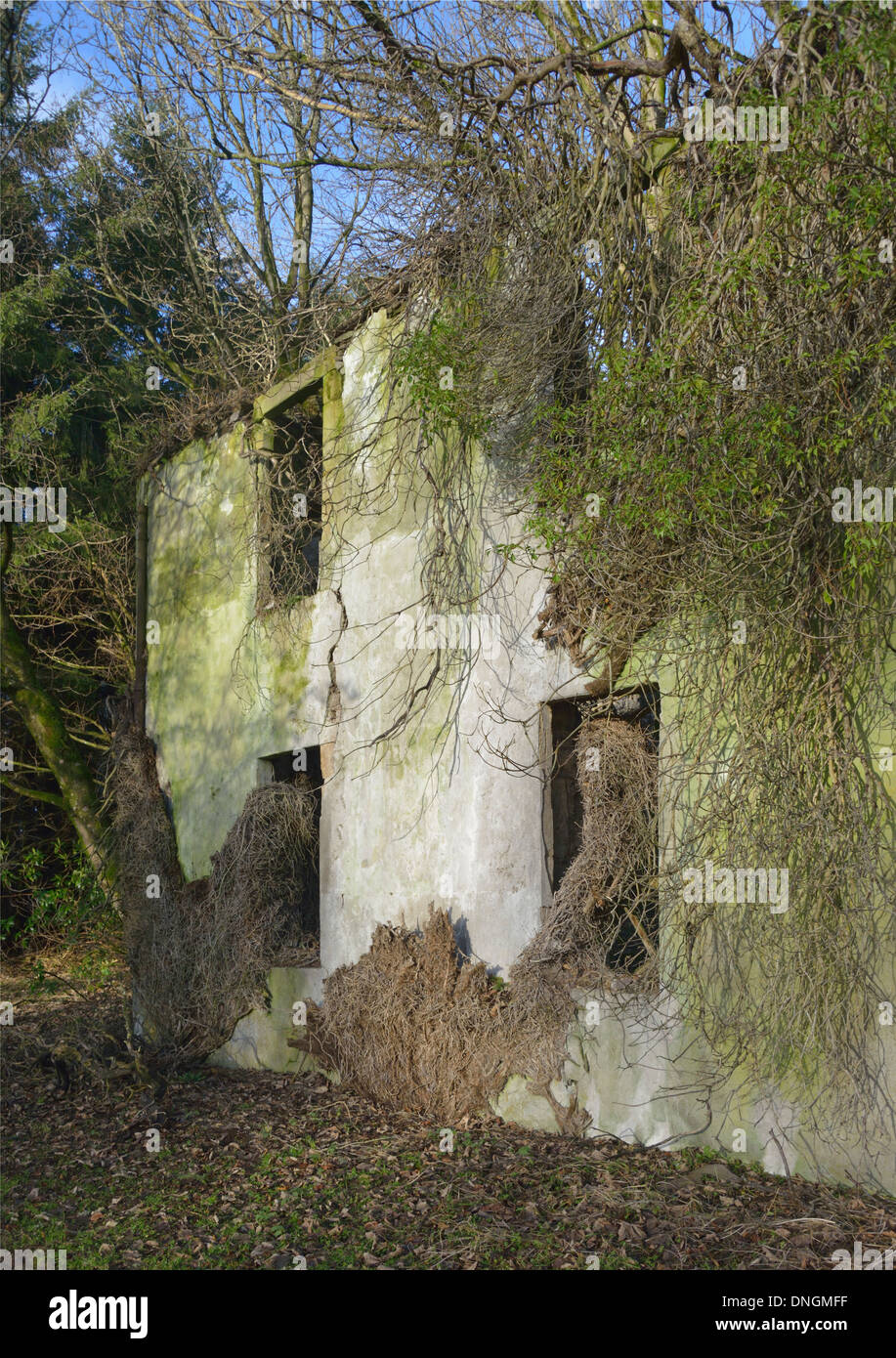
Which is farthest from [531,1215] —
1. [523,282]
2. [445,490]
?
[523,282]

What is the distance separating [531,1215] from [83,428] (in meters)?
12.5

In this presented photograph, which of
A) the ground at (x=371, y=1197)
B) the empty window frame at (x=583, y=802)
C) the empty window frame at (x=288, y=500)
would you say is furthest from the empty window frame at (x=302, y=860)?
the empty window frame at (x=583, y=802)

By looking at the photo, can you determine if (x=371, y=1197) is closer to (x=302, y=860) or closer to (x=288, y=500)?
(x=302, y=860)

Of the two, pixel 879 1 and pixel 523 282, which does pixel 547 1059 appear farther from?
pixel 879 1

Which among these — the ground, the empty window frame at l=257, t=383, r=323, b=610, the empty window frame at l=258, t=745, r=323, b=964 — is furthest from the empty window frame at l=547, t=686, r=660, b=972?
the empty window frame at l=257, t=383, r=323, b=610

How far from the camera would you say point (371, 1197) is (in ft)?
19.9

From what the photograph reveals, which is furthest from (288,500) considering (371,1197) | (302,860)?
(371,1197)

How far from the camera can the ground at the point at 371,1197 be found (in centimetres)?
507

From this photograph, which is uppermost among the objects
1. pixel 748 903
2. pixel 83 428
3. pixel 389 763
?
pixel 83 428

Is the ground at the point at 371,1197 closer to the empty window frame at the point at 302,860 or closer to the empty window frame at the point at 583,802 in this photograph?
the empty window frame at the point at 583,802

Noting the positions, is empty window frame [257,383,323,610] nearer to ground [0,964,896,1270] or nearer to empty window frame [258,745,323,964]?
empty window frame [258,745,323,964]

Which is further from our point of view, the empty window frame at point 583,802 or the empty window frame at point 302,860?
the empty window frame at point 302,860

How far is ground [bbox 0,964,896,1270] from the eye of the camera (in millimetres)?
5074

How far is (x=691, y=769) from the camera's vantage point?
19.9ft
